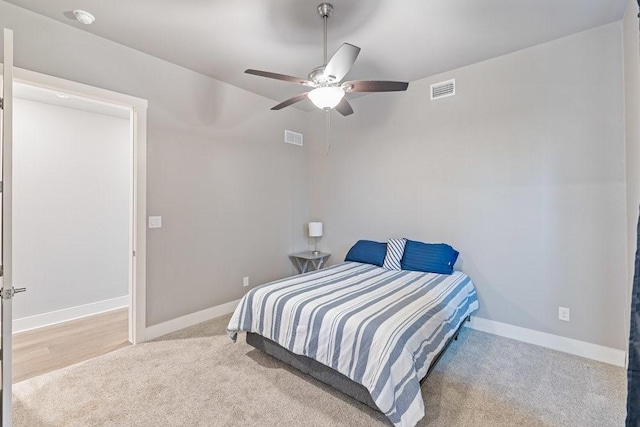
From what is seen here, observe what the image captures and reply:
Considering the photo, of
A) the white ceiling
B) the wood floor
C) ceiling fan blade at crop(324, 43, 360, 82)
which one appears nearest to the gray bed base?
the wood floor

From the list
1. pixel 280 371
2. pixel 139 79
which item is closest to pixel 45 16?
pixel 139 79

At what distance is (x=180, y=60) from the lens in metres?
3.07

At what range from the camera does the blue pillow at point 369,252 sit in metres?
3.63

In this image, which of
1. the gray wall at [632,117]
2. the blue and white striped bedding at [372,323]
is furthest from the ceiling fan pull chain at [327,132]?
the gray wall at [632,117]

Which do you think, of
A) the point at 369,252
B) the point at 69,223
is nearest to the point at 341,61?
the point at 369,252

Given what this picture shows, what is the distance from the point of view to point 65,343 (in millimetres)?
2932

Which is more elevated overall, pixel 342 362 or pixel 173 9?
pixel 173 9

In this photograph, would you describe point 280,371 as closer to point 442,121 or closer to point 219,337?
point 219,337

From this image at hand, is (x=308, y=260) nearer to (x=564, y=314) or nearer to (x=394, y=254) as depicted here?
(x=394, y=254)

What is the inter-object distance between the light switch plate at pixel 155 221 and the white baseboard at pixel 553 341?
11.8 ft

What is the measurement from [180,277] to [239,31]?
102 inches

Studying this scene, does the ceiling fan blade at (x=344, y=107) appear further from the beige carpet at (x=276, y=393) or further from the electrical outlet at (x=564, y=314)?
the electrical outlet at (x=564, y=314)

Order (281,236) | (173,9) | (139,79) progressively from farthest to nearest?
1. (281,236)
2. (139,79)
3. (173,9)

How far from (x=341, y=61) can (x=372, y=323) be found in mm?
1814
